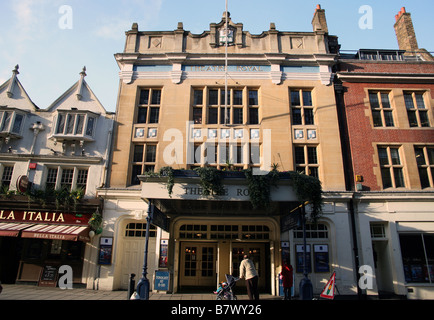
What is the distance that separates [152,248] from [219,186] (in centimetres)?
658

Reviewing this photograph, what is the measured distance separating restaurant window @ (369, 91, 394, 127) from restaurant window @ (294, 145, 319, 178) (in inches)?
164

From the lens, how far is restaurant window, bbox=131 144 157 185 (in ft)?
50.7

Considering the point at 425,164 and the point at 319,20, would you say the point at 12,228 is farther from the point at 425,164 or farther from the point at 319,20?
the point at 425,164

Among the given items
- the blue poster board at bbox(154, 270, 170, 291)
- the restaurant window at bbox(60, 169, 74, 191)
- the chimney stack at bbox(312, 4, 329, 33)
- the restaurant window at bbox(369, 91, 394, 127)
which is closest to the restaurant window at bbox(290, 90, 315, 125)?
the restaurant window at bbox(369, 91, 394, 127)

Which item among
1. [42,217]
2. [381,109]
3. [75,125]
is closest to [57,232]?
[42,217]

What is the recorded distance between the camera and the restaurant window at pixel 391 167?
15.2 m

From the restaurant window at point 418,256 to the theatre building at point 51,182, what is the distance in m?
15.6

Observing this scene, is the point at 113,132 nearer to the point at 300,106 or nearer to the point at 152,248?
the point at 152,248

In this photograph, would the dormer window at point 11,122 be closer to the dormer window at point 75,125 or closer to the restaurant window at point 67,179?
the dormer window at point 75,125

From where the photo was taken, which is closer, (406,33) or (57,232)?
(57,232)

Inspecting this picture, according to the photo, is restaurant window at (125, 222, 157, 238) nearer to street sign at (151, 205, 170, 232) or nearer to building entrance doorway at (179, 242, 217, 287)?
building entrance doorway at (179, 242, 217, 287)

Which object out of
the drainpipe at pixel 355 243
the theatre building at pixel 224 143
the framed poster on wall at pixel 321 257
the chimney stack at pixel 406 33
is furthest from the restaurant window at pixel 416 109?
the framed poster on wall at pixel 321 257

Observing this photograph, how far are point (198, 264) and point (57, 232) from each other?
7383mm

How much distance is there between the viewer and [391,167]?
50.4 feet
